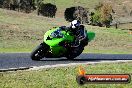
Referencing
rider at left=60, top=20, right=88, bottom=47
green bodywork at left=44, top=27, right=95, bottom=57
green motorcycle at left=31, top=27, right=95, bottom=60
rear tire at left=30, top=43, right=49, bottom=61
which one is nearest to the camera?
rear tire at left=30, top=43, right=49, bottom=61

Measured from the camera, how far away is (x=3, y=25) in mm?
49375

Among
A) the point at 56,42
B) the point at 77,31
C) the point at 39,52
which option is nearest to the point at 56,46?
the point at 56,42

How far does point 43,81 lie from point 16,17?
51.3 m

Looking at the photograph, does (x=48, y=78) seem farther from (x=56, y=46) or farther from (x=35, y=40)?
(x=35, y=40)

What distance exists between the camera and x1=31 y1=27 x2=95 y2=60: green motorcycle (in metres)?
19.1

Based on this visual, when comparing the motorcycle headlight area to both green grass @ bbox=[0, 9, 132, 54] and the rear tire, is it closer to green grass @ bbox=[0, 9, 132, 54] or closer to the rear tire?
the rear tire

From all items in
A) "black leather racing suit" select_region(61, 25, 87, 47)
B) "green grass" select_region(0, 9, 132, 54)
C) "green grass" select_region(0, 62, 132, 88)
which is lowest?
"green grass" select_region(0, 9, 132, 54)

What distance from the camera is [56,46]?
19.5m

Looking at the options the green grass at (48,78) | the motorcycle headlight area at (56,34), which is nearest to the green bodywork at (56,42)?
the motorcycle headlight area at (56,34)

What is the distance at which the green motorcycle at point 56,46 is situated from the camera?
62.8 ft

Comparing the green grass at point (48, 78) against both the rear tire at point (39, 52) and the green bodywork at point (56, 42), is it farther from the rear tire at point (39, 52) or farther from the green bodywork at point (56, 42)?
the green bodywork at point (56, 42)

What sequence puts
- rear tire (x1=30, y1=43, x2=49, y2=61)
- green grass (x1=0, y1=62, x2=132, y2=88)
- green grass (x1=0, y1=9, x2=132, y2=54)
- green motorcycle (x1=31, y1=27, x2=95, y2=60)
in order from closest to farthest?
green grass (x1=0, y1=62, x2=132, y2=88) < rear tire (x1=30, y1=43, x2=49, y2=61) < green motorcycle (x1=31, y1=27, x2=95, y2=60) < green grass (x1=0, y1=9, x2=132, y2=54)

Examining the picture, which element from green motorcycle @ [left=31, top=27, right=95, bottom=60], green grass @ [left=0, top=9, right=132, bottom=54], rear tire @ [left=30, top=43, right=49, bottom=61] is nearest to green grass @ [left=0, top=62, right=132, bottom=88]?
rear tire @ [left=30, top=43, right=49, bottom=61]

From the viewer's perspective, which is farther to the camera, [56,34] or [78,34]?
[78,34]
